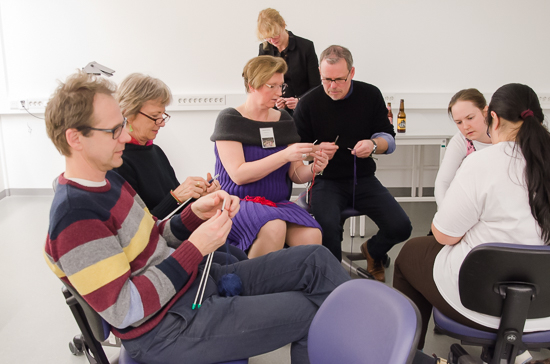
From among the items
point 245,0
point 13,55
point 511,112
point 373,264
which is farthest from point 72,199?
point 13,55

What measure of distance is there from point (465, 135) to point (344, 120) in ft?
2.19

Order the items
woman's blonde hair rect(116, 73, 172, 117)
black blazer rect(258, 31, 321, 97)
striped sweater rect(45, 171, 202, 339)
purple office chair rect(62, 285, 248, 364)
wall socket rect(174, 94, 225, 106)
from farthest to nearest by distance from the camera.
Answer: wall socket rect(174, 94, 225, 106) < black blazer rect(258, 31, 321, 97) < woman's blonde hair rect(116, 73, 172, 117) < purple office chair rect(62, 285, 248, 364) < striped sweater rect(45, 171, 202, 339)

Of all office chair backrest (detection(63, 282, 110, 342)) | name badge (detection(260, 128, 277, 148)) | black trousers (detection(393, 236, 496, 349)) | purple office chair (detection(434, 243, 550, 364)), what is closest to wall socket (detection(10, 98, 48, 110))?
name badge (detection(260, 128, 277, 148))

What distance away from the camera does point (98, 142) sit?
1102mm

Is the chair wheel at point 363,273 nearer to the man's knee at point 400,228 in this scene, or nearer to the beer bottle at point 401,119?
the man's knee at point 400,228

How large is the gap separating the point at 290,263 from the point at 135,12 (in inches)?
152

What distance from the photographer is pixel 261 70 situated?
1984 millimetres

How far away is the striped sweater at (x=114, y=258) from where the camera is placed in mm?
973

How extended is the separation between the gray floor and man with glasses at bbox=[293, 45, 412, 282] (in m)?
A: 0.47

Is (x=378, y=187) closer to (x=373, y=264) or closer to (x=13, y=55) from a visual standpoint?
(x=373, y=264)

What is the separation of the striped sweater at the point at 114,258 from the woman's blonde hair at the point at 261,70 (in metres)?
0.97

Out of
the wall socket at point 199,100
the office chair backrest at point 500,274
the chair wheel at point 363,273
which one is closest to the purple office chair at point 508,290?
the office chair backrest at point 500,274

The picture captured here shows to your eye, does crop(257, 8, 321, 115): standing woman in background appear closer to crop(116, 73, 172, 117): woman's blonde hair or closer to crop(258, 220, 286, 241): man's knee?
crop(258, 220, 286, 241): man's knee

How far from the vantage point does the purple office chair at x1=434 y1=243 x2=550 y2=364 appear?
1143mm
